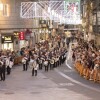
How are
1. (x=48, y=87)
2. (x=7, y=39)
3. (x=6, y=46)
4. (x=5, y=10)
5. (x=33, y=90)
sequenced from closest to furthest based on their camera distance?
1. (x=33, y=90)
2. (x=48, y=87)
3. (x=5, y=10)
4. (x=7, y=39)
5. (x=6, y=46)

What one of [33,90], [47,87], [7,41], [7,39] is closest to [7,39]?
[7,39]

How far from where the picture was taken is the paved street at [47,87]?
26.8 meters

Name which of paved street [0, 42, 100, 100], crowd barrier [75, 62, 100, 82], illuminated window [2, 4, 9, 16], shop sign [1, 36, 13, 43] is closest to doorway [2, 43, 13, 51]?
shop sign [1, 36, 13, 43]

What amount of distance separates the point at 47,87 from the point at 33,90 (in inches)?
67.5

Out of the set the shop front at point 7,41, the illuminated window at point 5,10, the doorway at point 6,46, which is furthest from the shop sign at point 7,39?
the illuminated window at point 5,10

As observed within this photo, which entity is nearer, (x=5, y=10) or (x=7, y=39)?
(x=5, y=10)

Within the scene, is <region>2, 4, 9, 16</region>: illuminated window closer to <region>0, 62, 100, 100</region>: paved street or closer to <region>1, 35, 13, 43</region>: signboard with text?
<region>1, 35, 13, 43</region>: signboard with text

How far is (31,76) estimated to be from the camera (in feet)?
125

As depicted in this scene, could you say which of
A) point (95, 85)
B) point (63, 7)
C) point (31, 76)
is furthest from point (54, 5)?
point (95, 85)

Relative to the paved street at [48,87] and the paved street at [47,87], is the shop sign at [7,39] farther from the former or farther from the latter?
the paved street at [47,87]

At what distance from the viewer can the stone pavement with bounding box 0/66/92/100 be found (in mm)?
26562

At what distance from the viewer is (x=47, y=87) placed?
30.8 metres

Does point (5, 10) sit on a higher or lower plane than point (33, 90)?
higher

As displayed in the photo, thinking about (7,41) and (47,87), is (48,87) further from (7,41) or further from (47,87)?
(7,41)
